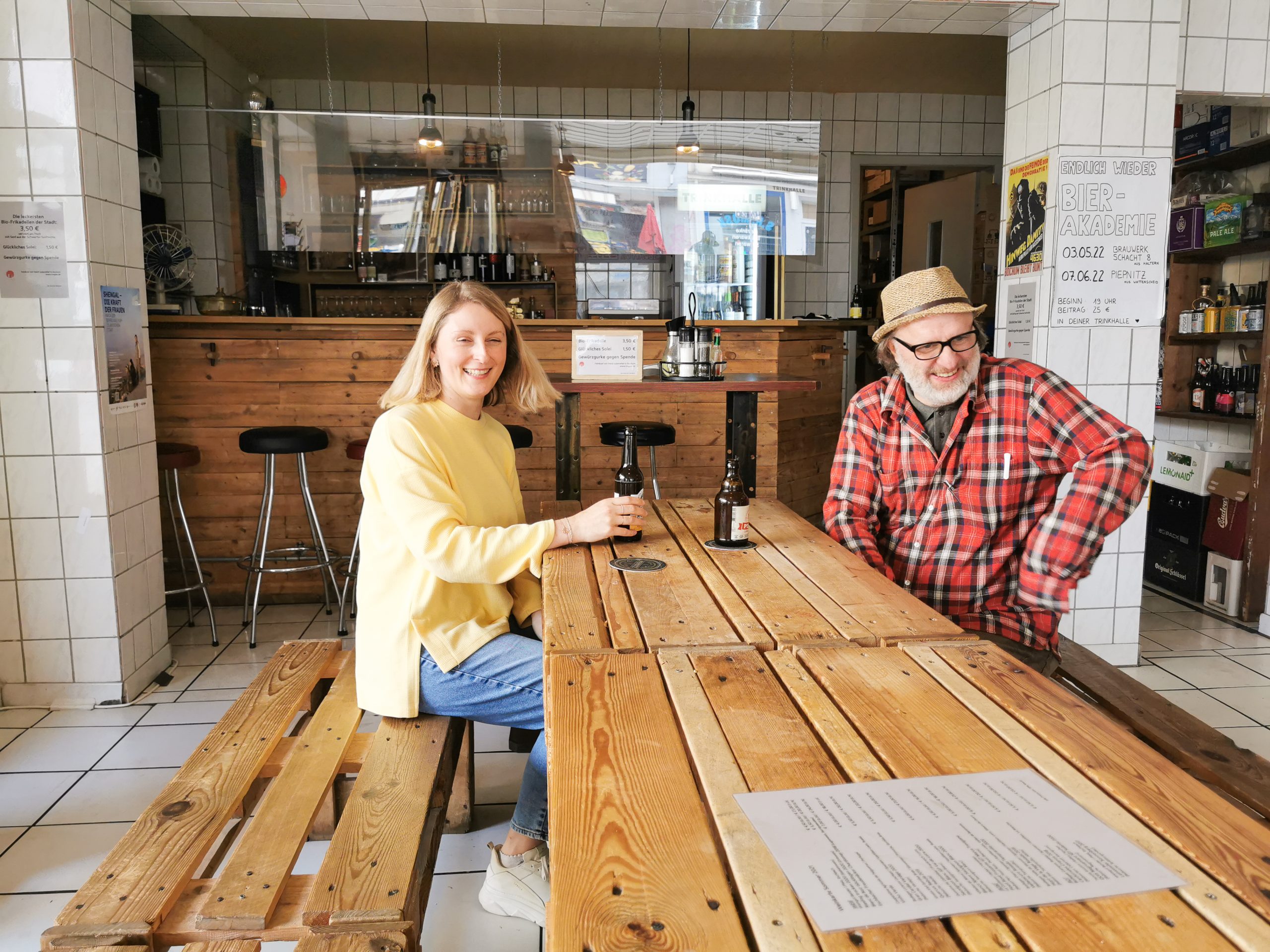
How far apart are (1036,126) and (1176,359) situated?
180cm

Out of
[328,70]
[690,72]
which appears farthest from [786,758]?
[328,70]

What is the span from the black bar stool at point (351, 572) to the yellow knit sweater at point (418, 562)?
2.15 meters

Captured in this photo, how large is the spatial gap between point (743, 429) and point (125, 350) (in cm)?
213

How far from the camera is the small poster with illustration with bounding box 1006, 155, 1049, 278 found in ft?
11.5

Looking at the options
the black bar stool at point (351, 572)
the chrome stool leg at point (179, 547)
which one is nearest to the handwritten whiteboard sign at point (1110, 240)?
the black bar stool at point (351, 572)

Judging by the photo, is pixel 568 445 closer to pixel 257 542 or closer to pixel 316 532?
pixel 316 532

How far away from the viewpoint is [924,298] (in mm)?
2131

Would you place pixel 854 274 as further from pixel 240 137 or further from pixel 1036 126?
pixel 240 137

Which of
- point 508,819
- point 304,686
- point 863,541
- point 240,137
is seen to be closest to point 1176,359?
point 863,541

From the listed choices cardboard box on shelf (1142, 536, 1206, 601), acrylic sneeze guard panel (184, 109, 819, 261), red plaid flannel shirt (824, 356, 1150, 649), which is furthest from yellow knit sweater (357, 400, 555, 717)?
acrylic sneeze guard panel (184, 109, 819, 261)

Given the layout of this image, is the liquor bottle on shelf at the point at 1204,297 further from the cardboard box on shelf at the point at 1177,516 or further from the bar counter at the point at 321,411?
the bar counter at the point at 321,411

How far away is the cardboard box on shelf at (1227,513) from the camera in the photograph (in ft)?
13.2

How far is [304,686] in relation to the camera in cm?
217

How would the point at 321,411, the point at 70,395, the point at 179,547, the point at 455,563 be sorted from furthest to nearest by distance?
the point at 321,411 < the point at 179,547 < the point at 70,395 < the point at 455,563
